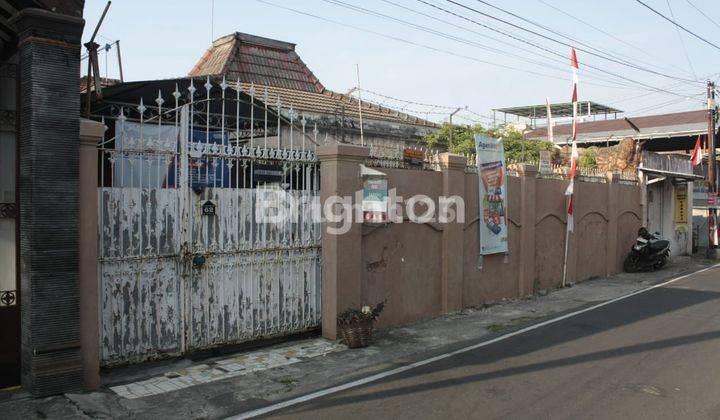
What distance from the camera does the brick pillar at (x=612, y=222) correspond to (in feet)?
53.0

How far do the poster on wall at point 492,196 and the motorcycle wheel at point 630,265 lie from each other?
766 centimetres

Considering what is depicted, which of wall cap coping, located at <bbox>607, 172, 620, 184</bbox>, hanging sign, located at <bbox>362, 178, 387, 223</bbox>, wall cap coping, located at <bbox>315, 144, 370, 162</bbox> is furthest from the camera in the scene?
wall cap coping, located at <bbox>607, 172, 620, 184</bbox>

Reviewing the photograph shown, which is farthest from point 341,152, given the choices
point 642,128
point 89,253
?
point 642,128

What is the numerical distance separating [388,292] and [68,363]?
4671 millimetres

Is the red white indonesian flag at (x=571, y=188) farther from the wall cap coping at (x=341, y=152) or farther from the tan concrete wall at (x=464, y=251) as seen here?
the wall cap coping at (x=341, y=152)

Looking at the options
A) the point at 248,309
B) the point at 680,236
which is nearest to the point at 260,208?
the point at 248,309

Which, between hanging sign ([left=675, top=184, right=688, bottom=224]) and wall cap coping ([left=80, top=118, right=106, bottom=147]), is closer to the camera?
wall cap coping ([left=80, top=118, right=106, bottom=147])

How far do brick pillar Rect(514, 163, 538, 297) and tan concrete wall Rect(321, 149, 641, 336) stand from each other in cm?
2

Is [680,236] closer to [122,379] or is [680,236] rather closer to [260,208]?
[260,208]

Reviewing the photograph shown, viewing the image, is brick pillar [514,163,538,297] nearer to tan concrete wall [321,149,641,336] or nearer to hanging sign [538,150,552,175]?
tan concrete wall [321,149,641,336]

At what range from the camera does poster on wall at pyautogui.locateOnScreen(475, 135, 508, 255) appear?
10648mm

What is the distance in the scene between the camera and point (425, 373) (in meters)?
6.36

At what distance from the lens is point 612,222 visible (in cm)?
1631

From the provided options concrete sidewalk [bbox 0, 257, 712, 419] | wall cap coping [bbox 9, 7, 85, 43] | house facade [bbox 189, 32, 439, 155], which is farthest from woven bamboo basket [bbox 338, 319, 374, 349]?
house facade [bbox 189, 32, 439, 155]
